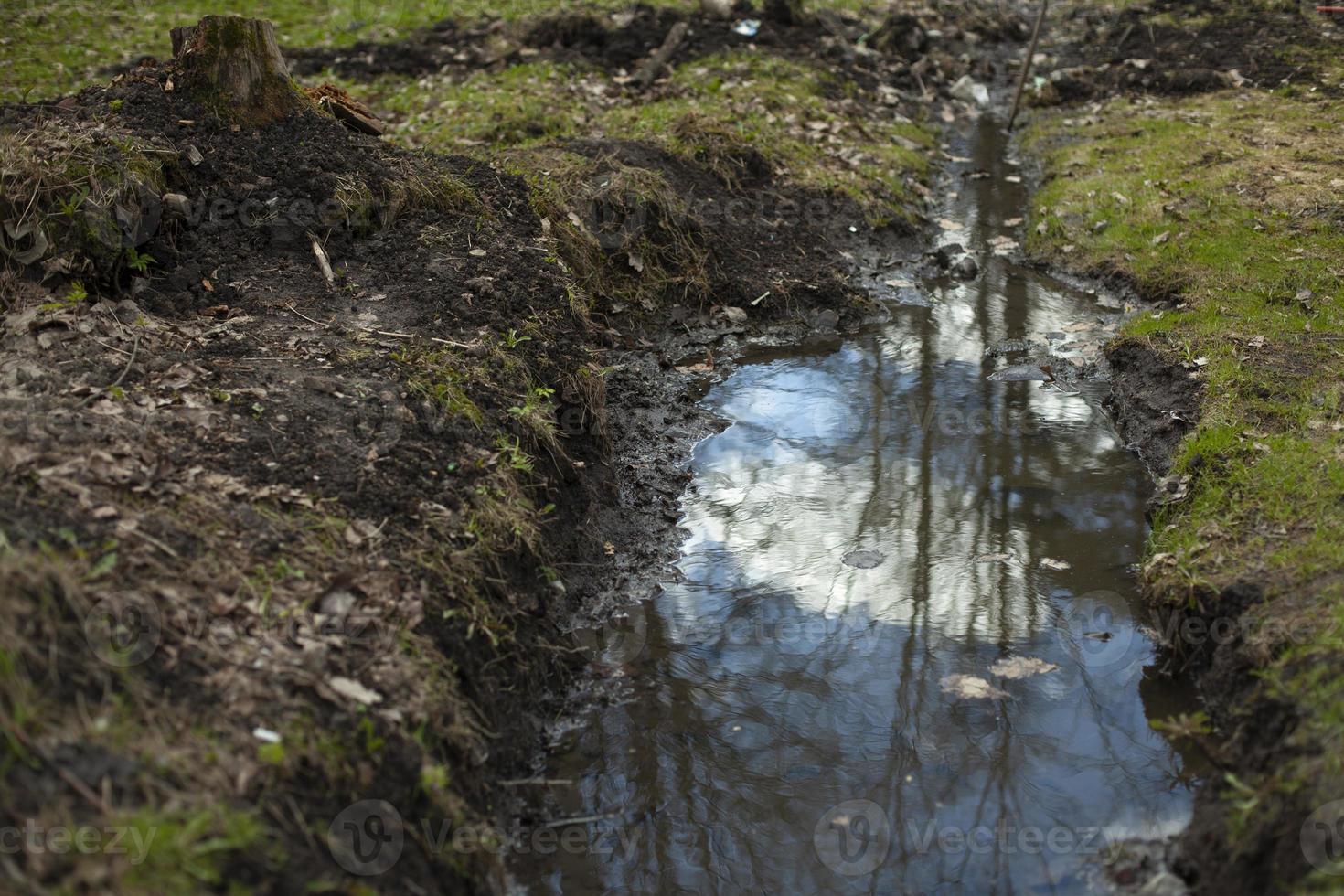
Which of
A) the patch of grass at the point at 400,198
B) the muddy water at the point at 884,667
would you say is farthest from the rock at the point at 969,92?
the patch of grass at the point at 400,198

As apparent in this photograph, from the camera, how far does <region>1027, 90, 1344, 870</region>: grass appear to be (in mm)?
3807

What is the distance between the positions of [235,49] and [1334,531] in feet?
21.7

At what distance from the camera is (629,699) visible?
4.34m

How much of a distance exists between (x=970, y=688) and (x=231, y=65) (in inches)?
225

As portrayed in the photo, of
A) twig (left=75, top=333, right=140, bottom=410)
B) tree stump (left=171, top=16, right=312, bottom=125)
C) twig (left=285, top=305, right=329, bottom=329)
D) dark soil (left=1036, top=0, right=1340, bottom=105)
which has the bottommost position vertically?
dark soil (left=1036, top=0, right=1340, bottom=105)

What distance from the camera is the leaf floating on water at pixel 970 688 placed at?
14.0 ft

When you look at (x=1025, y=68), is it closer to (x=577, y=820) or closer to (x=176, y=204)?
(x=176, y=204)

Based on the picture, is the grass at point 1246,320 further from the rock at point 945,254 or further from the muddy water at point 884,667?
the rock at point 945,254

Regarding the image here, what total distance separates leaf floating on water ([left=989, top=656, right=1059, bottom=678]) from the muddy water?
1 centimetres

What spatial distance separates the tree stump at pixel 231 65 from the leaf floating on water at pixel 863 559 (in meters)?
4.64

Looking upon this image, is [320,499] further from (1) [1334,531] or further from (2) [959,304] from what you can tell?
(2) [959,304]

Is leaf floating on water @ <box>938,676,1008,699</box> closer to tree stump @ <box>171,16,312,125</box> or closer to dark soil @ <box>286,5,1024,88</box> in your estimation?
tree stump @ <box>171,16,312,125</box>

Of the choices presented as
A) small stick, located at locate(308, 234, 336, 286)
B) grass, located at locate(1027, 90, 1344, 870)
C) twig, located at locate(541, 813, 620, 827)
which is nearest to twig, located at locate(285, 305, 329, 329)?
small stick, located at locate(308, 234, 336, 286)

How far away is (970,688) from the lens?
431 cm
